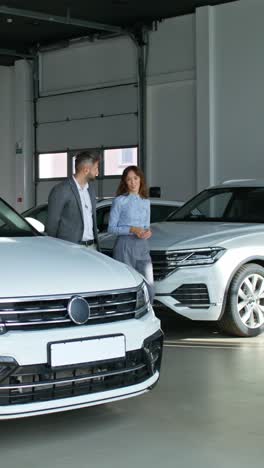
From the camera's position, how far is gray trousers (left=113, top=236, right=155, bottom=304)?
6.81 m

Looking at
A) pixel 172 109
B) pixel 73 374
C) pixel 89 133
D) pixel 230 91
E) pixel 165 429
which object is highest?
pixel 230 91

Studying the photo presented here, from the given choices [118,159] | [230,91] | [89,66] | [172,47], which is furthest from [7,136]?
[230,91]

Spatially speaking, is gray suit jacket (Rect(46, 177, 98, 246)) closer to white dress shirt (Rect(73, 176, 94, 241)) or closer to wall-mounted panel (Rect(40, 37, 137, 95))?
white dress shirt (Rect(73, 176, 94, 241))

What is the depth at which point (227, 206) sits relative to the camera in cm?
829

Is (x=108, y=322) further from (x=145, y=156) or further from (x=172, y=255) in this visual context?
(x=145, y=156)

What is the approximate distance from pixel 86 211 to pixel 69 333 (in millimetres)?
2537

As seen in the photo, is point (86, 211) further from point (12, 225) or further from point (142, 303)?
point (142, 303)

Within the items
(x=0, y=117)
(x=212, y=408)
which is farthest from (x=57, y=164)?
(x=212, y=408)

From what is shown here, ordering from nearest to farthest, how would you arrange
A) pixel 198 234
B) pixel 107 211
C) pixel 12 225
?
pixel 12 225 < pixel 198 234 < pixel 107 211

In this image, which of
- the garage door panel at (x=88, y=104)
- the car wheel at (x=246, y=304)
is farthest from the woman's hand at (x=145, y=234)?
the garage door panel at (x=88, y=104)

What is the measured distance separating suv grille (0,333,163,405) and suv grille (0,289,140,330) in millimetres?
213

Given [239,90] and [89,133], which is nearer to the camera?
[239,90]

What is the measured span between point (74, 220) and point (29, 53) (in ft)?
48.3

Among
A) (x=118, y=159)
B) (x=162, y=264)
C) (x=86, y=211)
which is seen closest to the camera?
(x=86, y=211)
